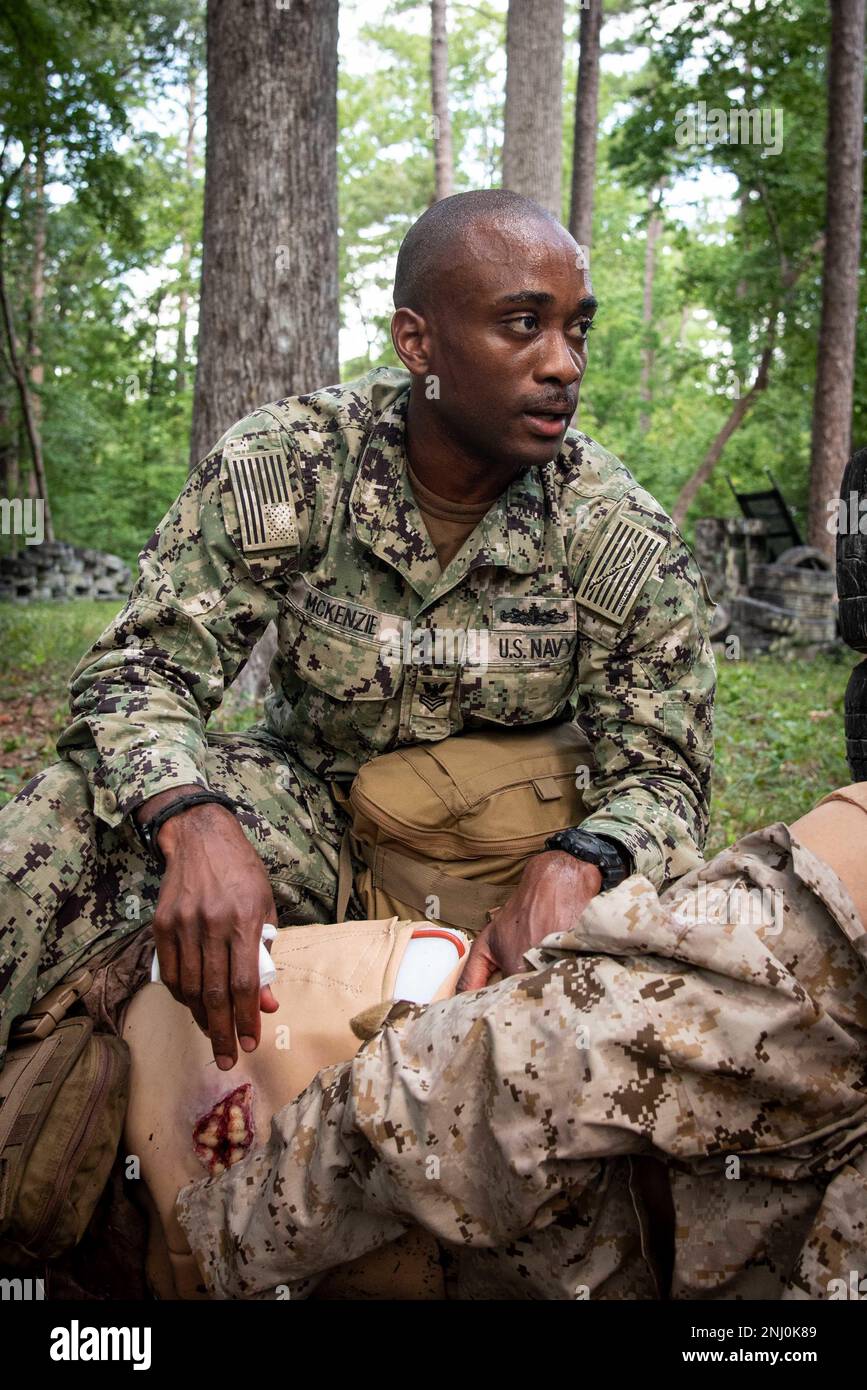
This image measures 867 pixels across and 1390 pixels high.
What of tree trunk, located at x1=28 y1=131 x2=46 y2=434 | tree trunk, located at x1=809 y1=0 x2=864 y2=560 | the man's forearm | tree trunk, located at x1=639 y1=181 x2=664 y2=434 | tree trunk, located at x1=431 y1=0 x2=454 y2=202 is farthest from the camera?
tree trunk, located at x1=639 y1=181 x2=664 y2=434

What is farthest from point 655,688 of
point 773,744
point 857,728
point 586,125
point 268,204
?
point 586,125

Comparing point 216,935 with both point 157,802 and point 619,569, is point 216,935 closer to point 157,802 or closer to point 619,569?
point 157,802

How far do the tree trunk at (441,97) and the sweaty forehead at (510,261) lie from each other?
12784 millimetres

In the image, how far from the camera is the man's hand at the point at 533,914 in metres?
2.09

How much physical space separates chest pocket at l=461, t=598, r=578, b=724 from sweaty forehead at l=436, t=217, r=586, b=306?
2.10ft

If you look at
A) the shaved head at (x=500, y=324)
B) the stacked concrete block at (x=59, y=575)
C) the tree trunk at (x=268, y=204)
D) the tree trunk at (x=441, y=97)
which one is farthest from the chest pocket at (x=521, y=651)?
the stacked concrete block at (x=59, y=575)

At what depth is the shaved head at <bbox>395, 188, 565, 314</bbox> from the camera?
8.32 ft

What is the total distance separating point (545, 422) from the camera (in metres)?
2.53

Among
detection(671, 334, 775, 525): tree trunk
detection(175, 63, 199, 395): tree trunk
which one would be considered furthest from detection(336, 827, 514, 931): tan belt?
detection(175, 63, 199, 395): tree trunk

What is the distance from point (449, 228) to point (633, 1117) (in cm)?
182

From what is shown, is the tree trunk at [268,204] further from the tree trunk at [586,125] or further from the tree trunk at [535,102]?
the tree trunk at [586,125]

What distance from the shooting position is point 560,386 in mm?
2504

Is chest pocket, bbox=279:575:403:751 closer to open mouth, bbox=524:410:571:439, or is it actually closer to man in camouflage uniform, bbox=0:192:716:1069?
man in camouflage uniform, bbox=0:192:716:1069
